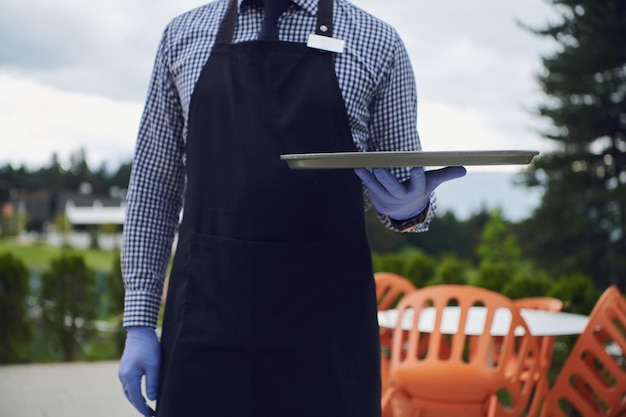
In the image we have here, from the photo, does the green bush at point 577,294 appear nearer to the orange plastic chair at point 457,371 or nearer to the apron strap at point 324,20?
the orange plastic chair at point 457,371

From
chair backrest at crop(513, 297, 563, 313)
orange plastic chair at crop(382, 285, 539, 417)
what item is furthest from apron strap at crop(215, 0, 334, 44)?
chair backrest at crop(513, 297, 563, 313)

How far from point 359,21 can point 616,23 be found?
13093 millimetres

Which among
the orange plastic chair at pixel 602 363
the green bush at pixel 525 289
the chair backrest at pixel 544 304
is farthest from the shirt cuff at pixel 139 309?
the green bush at pixel 525 289

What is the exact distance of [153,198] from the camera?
1170 millimetres

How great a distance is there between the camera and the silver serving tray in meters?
0.80

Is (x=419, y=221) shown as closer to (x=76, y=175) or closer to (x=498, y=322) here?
(x=498, y=322)

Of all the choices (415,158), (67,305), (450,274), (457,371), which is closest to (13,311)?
(67,305)

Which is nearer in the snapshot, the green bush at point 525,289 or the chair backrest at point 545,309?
the chair backrest at point 545,309

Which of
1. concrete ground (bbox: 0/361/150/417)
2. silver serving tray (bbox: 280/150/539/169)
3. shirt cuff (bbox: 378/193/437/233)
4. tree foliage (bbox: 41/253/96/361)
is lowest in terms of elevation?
concrete ground (bbox: 0/361/150/417)

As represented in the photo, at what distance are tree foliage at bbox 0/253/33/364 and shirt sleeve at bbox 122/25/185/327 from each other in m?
4.71

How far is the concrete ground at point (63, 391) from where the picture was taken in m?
3.95

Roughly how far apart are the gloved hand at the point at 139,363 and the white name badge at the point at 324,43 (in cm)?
56

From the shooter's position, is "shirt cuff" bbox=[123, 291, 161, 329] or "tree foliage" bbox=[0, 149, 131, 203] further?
"tree foliage" bbox=[0, 149, 131, 203]

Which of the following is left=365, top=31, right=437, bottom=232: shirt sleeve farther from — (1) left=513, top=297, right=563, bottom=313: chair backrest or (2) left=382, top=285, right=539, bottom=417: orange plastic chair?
(1) left=513, top=297, right=563, bottom=313: chair backrest
